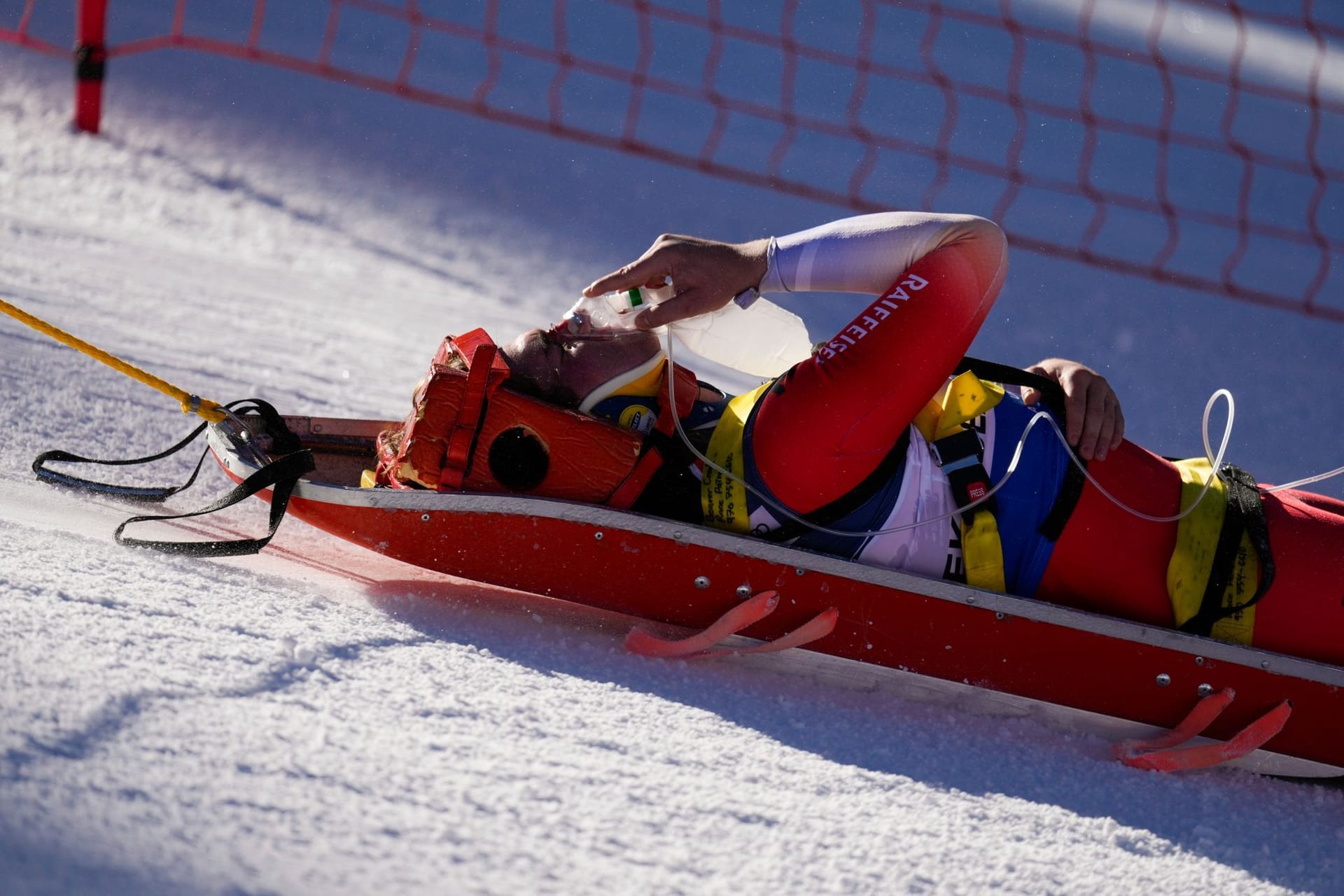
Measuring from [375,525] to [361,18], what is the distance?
140 inches

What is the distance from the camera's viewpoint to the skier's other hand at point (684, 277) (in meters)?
1.49

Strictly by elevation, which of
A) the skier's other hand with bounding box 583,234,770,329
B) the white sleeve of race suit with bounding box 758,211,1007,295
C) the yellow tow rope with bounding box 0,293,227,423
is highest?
the white sleeve of race suit with bounding box 758,211,1007,295

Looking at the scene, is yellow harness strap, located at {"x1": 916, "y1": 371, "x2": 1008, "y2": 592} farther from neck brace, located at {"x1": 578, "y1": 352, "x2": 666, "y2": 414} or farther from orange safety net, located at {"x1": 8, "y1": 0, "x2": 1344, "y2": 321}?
orange safety net, located at {"x1": 8, "y1": 0, "x2": 1344, "y2": 321}

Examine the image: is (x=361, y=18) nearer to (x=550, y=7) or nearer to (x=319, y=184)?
(x=550, y=7)

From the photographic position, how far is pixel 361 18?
454 centimetres

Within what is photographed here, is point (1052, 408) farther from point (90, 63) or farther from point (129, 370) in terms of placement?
point (90, 63)

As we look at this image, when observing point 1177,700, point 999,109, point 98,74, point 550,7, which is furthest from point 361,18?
point 1177,700

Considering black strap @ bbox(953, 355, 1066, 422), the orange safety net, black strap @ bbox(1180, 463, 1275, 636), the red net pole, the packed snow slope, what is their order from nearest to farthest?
the packed snow slope < black strap @ bbox(1180, 463, 1275, 636) < black strap @ bbox(953, 355, 1066, 422) < the red net pole < the orange safety net

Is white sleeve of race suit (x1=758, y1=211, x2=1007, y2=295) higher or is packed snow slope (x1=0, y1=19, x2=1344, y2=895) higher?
white sleeve of race suit (x1=758, y1=211, x2=1007, y2=295)

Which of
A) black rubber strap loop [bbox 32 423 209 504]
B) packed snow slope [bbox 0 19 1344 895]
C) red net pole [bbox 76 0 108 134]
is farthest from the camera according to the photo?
red net pole [bbox 76 0 108 134]

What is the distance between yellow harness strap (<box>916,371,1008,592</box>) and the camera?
151cm

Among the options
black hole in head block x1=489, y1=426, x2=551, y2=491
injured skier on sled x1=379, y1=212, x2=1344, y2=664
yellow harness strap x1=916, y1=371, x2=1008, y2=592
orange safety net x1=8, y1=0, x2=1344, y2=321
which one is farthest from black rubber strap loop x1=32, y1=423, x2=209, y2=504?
orange safety net x1=8, y1=0, x2=1344, y2=321

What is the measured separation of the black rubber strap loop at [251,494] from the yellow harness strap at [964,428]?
2.85 ft

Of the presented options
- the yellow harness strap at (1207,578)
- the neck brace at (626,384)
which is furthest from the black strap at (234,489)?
the yellow harness strap at (1207,578)
